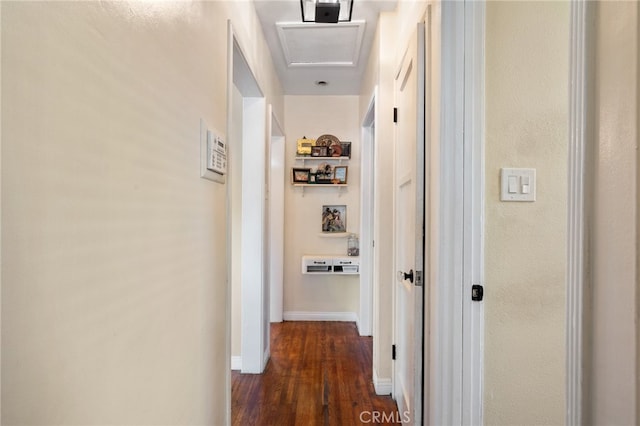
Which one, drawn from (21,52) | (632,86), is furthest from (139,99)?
(632,86)

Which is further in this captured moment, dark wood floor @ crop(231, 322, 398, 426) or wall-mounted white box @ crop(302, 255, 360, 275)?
wall-mounted white box @ crop(302, 255, 360, 275)

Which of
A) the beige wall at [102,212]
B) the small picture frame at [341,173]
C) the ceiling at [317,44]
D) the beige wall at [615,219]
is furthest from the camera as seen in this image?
the small picture frame at [341,173]

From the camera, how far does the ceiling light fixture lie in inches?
78.0

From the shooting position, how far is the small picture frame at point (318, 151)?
151 inches

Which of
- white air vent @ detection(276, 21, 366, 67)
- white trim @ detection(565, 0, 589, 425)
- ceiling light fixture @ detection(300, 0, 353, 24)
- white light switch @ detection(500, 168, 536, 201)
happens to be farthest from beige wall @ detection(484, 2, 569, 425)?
white air vent @ detection(276, 21, 366, 67)

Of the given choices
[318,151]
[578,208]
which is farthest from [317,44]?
[578,208]

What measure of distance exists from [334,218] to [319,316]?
111cm

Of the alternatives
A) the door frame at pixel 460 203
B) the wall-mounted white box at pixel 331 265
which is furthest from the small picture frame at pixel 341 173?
the door frame at pixel 460 203

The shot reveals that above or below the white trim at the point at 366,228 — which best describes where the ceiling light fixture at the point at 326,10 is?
above

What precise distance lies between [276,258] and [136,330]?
2952mm

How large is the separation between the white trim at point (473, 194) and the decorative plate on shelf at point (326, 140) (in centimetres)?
268

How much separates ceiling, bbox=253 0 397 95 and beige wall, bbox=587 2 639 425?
7.13 feet

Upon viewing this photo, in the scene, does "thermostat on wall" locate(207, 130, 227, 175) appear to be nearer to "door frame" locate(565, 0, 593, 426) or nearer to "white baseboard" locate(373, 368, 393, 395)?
"door frame" locate(565, 0, 593, 426)

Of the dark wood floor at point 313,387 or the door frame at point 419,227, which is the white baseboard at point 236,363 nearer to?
the dark wood floor at point 313,387
